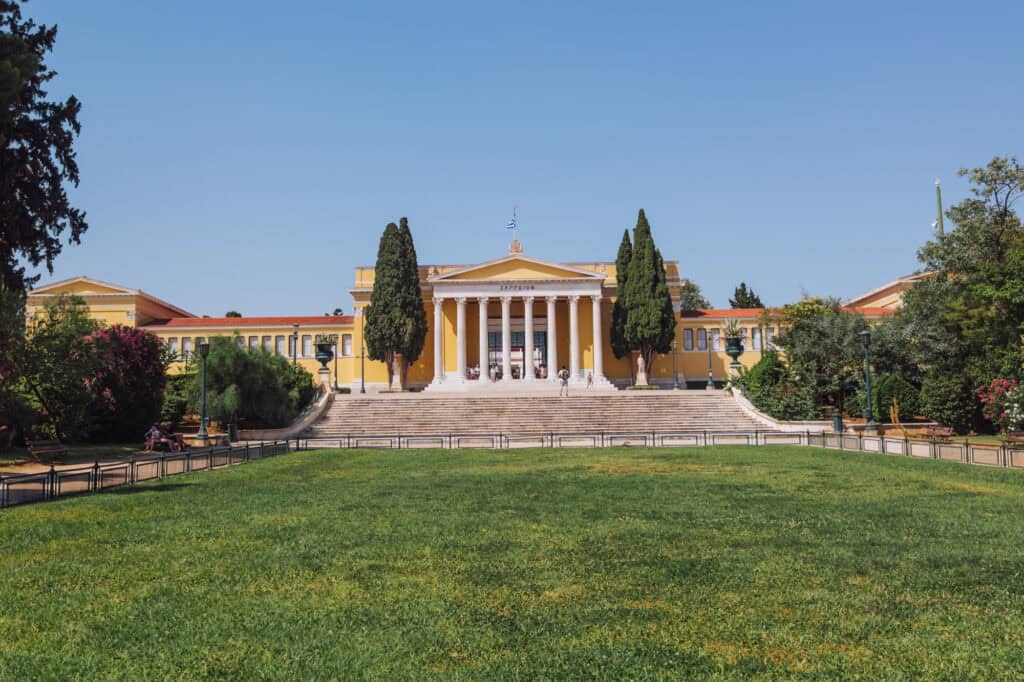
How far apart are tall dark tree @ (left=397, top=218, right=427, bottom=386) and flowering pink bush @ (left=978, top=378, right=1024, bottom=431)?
1337 inches

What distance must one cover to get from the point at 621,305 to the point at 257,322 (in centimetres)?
2837

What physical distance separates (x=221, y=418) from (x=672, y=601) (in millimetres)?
32071

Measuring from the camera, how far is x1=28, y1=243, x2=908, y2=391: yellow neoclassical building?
2296 inches

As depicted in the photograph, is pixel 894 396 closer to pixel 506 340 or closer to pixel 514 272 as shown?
pixel 506 340

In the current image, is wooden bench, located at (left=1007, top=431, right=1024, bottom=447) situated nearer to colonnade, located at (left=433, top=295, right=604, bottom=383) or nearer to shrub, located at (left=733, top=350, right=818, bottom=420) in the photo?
shrub, located at (left=733, top=350, right=818, bottom=420)

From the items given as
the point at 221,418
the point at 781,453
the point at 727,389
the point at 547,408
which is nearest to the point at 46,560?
the point at 781,453

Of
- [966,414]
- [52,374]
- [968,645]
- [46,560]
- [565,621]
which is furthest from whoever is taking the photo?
[966,414]

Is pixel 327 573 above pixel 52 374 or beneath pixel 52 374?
beneath

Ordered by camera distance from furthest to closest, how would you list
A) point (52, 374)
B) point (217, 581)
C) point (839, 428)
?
point (839, 428), point (52, 374), point (217, 581)

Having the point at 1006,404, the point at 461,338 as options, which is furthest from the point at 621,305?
the point at 1006,404

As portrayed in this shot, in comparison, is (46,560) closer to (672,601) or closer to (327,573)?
(327,573)

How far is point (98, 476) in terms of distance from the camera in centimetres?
1731

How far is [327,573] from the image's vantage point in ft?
28.2

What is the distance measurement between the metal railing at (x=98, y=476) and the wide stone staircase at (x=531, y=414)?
1680cm
